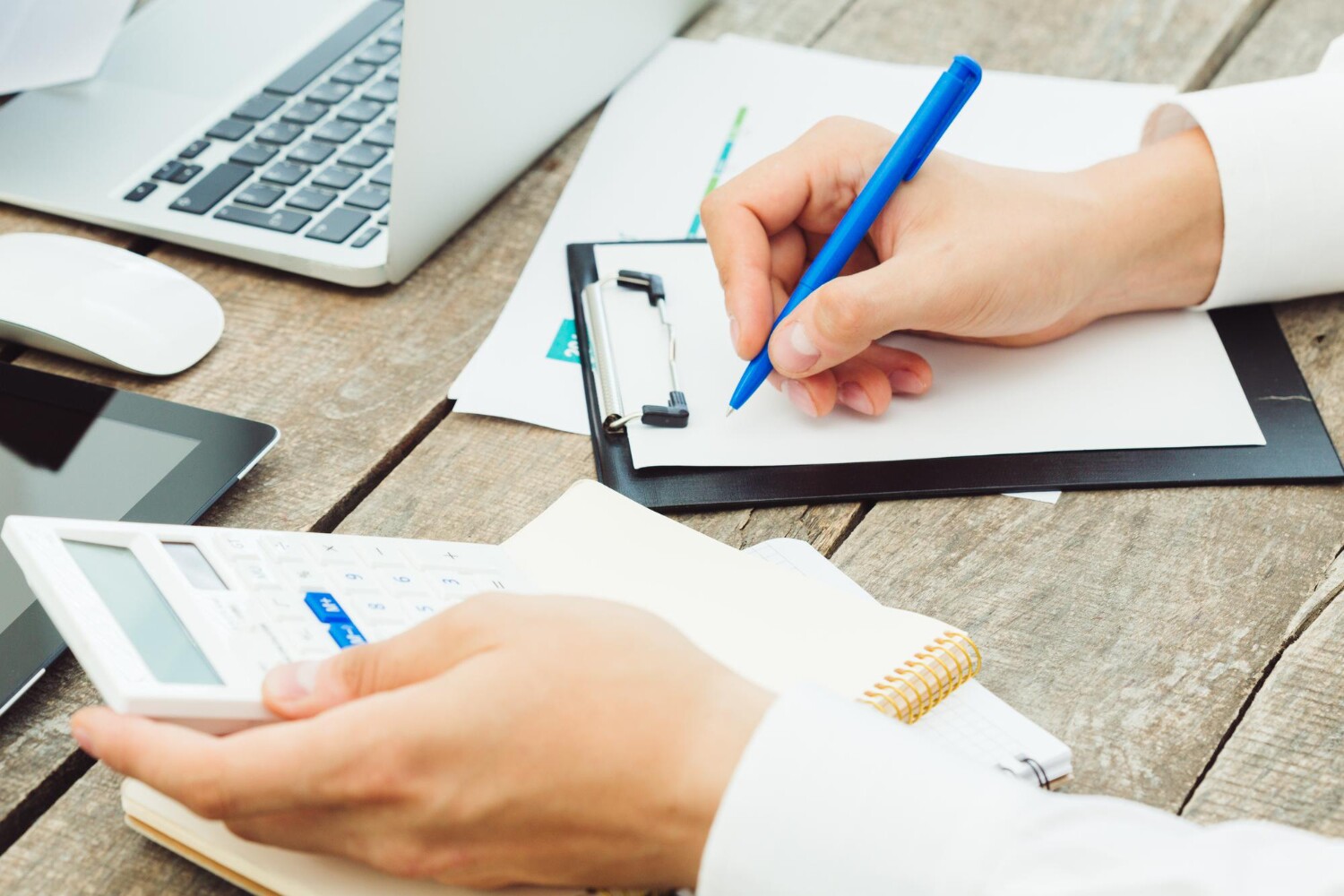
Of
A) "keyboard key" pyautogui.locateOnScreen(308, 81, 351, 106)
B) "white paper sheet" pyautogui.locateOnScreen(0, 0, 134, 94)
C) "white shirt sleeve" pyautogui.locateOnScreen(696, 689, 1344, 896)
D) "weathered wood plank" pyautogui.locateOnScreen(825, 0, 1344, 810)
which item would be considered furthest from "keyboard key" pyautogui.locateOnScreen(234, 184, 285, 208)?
"white shirt sleeve" pyautogui.locateOnScreen(696, 689, 1344, 896)

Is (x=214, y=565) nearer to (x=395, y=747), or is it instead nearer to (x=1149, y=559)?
(x=395, y=747)

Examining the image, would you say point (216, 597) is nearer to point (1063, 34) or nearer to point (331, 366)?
point (331, 366)

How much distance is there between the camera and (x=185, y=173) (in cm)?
89

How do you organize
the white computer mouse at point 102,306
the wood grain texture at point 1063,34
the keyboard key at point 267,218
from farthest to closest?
the wood grain texture at point 1063,34
the keyboard key at point 267,218
the white computer mouse at point 102,306

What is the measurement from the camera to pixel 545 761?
43cm

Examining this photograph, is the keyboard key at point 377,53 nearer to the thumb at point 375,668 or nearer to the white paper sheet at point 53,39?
the white paper sheet at point 53,39

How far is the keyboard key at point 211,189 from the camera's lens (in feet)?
2.82

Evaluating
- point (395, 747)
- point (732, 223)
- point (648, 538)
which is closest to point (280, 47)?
point (732, 223)

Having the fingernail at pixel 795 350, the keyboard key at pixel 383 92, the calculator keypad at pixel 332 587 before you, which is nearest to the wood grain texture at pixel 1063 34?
the keyboard key at pixel 383 92

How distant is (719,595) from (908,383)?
0.24 meters

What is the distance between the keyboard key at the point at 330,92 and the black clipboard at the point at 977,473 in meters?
0.39

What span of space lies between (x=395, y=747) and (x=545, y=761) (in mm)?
53

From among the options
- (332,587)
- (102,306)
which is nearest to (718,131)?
(102,306)

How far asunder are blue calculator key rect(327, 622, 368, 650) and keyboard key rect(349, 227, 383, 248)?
0.39 metres
